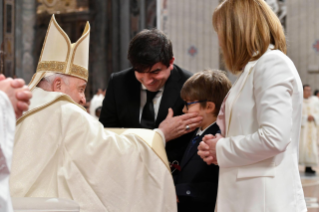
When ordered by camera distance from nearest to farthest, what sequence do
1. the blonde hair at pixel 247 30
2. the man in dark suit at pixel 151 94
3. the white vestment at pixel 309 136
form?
the blonde hair at pixel 247 30
the man in dark suit at pixel 151 94
the white vestment at pixel 309 136

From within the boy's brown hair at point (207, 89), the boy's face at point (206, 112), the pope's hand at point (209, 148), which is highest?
the boy's brown hair at point (207, 89)

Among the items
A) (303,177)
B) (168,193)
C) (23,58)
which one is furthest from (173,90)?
(23,58)

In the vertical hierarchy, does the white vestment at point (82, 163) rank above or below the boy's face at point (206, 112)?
below

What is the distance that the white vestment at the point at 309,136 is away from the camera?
9062mm

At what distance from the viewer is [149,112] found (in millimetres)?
2998

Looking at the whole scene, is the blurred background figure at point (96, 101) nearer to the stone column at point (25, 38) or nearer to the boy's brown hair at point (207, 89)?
the stone column at point (25, 38)

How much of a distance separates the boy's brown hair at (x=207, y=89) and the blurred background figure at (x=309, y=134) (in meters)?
7.09

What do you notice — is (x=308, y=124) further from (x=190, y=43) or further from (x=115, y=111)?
(x=115, y=111)

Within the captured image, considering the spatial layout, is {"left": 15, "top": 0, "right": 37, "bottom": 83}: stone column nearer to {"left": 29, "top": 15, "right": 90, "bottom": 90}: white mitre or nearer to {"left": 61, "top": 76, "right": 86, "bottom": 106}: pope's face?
{"left": 29, "top": 15, "right": 90, "bottom": 90}: white mitre

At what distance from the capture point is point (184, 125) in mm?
2467

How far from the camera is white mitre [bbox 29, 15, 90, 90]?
2459mm

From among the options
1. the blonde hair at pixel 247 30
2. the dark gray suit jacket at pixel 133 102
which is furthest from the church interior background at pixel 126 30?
the blonde hair at pixel 247 30

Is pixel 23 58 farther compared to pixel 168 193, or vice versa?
pixel 23 58

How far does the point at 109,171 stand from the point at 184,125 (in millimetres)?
531
